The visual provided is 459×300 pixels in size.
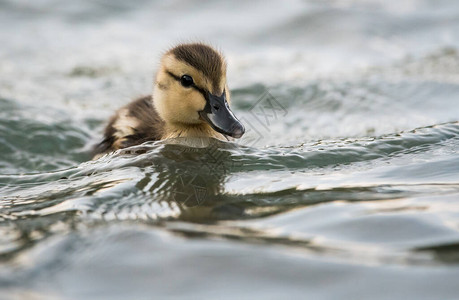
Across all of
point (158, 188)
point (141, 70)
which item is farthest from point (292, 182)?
point (141, 70)

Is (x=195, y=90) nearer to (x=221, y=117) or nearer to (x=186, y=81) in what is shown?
(x=186, y=81)

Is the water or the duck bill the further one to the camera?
the duck bill

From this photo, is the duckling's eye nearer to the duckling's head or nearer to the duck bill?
the duckling's head

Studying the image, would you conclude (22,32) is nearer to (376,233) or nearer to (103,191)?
(103,191)

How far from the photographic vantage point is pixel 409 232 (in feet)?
8.70

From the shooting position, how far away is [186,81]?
14.0 feet

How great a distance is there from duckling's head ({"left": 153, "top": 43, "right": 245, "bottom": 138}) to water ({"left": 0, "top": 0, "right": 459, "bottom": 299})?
191mm

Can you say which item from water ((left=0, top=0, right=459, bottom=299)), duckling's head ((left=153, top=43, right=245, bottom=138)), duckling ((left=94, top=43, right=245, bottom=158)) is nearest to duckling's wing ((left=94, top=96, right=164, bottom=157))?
duckling ((left=94, top=43, right=245, bottom=158))

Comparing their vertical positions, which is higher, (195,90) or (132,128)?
(195,90)

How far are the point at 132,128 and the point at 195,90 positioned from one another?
0.60m

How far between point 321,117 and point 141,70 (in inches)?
98.1

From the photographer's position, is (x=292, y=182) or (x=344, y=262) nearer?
(x=344, y=262)

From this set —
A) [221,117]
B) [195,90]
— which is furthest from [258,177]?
[195,90]

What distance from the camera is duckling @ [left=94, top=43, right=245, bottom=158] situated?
13.5ft
